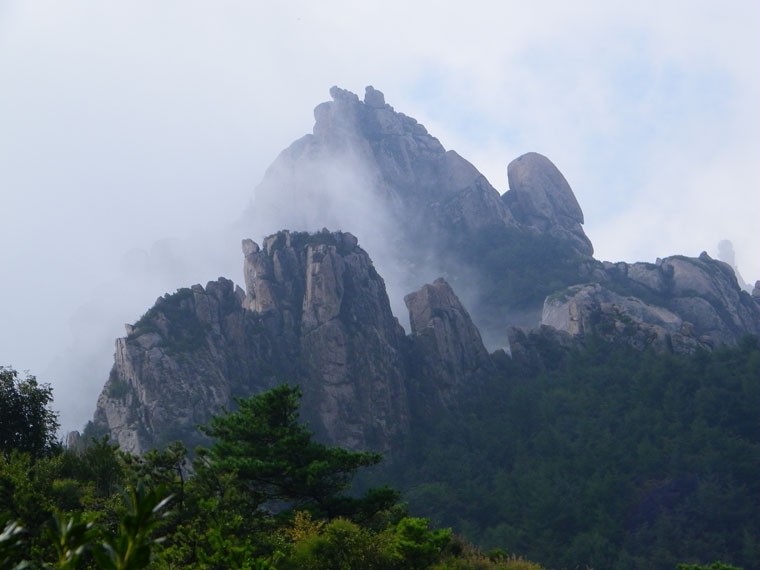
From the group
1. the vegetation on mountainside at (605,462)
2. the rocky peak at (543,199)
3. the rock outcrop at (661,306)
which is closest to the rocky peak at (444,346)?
the vegetation on mountainside at (605,462)

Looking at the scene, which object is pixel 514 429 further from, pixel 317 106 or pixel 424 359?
pixel 317 106

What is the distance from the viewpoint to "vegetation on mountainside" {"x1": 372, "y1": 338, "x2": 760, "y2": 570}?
2486 inches

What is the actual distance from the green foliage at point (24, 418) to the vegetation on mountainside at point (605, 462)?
4172 centimetres

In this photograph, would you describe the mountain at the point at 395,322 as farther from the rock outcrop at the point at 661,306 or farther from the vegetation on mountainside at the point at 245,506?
the vegetation on mountainside at the point at 245,506

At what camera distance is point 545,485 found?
235ft

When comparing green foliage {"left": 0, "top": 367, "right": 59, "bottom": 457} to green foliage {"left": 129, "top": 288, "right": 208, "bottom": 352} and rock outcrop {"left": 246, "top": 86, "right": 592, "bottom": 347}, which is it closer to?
green foliage {"left": 129, "top": 288, "right": 208, "bottom": 352}

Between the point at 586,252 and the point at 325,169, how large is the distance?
65.6 m

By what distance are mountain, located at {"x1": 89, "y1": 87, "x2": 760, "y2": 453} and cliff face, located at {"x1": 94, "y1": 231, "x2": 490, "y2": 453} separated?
0.18m

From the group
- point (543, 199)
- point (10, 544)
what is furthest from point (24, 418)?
point (543, 199)

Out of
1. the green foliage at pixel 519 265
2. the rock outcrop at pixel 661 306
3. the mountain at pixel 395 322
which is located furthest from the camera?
the green foliage at pixel 519 265

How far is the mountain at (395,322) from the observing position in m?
85.9

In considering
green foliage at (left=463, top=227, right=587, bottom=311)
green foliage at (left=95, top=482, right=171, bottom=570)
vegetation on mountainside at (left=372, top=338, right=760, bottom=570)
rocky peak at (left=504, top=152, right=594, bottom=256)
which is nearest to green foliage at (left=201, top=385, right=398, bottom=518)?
green foliage at (left=95, top=482, right=171, bottom=570)

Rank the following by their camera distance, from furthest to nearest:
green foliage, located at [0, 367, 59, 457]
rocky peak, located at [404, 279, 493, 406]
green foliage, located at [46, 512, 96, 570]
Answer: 1. rocky peak, located at [404, 279, 493, 406]
2. green foliage, located at [0, 367, 59, 457]
3. green foliage, located at [46, 512, 96, 570]

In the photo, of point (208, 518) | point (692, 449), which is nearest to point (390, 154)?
point (692, 449)
